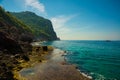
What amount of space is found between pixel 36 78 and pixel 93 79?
12.3 metres

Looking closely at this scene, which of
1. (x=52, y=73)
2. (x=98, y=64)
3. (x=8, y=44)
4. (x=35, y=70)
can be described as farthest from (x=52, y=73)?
(x=8, y=44)

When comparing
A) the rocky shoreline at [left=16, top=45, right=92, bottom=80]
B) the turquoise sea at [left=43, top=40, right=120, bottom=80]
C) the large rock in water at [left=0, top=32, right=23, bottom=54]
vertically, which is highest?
the large rock in water at [left=0, top=32, right=23, bottom=54]

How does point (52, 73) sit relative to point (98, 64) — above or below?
above

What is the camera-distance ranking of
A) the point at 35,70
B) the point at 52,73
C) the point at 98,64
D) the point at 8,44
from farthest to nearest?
the point at 98,64
the point at 8,44
the point at 35,70
the point at 52,73

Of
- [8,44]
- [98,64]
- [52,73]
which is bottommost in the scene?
[98,64]

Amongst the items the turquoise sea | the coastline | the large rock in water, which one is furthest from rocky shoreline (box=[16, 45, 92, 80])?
the large rock in water

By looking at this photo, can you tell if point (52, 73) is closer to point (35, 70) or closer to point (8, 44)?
point (35, 70)

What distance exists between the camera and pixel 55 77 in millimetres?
29484

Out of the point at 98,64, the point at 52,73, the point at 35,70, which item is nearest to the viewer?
the point at 52,73

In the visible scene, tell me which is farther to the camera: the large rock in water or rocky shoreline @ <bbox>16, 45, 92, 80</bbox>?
the large rock in water

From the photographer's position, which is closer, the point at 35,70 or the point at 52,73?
the point at 52,73

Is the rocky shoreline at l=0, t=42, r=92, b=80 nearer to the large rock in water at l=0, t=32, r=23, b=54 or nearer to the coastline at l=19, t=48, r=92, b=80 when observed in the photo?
the coastline at l=19, t=48, r=92, b=80

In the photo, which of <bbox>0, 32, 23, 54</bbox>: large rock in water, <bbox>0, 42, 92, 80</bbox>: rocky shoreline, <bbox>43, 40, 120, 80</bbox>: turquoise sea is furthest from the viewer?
<bbox>0, 32, 23, 54</bbox>: large rock in water

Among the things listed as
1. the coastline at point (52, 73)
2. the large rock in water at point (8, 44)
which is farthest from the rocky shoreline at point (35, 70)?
the large rock in water at point (8, 44)
